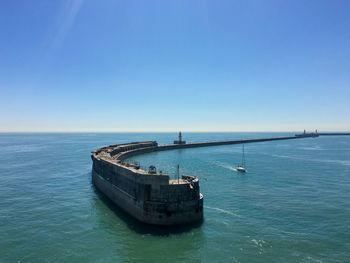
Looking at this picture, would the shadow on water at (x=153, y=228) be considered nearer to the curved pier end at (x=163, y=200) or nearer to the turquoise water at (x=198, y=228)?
the turquoise water at (x=198, y=228)

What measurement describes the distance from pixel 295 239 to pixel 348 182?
119 ft

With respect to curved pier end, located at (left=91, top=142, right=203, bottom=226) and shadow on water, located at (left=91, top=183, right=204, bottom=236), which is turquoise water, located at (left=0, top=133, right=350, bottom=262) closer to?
shadow on water, located at (left=91, top=183, right=204, bottom=236)

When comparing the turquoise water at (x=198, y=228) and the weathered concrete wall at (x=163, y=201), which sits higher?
the weathered concrete wall at (x=163, y=201)

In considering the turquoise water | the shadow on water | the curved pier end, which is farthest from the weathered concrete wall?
the turquoise water

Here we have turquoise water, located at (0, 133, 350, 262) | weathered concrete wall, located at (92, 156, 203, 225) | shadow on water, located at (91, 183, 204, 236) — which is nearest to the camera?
turquoise water, located at (0, 133, 350, 262)

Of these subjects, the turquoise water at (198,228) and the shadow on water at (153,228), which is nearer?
the turquoise water at (198,228)

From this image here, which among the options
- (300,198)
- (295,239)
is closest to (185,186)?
(295,239)

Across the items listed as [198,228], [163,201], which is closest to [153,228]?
[163,201]

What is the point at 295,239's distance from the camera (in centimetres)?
2981

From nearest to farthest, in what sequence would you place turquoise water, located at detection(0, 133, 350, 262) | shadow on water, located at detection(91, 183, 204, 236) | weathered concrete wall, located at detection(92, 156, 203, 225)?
turquoise water, located at detection(0, 133, 350, 262) < shadow on water, located at detection(91, 183, 204, 236) < weathered concrete wall, located at detection(92, 156, 203, 225)

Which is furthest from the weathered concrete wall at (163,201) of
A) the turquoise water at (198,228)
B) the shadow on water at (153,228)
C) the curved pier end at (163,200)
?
the turquoise water at (198,228)

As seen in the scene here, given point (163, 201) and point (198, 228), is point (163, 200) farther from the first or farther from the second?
point (198, 228)

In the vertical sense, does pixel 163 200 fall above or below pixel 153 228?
above

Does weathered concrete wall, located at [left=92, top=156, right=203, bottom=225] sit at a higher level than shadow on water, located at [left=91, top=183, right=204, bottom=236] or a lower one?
higher
